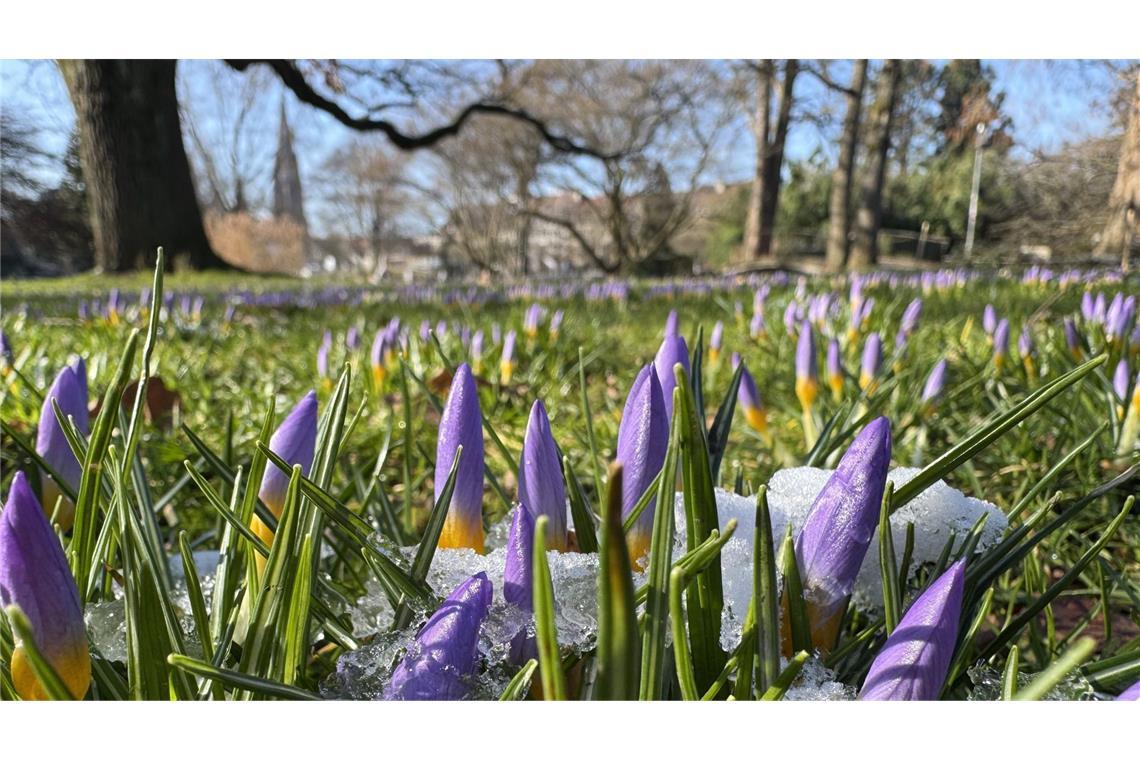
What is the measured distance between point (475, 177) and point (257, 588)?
11.9 m

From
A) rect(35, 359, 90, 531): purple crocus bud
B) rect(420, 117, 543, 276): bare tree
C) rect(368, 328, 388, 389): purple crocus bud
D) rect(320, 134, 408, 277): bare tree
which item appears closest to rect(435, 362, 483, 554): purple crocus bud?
rect(35, 359, 90, 531): purple crocus bud

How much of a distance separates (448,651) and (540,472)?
111 millimetres


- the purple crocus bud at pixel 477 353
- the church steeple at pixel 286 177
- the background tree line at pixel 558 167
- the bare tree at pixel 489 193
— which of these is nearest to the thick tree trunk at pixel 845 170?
the background tree line at pixel 558 167

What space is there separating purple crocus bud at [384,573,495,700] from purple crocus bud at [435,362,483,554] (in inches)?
3.6

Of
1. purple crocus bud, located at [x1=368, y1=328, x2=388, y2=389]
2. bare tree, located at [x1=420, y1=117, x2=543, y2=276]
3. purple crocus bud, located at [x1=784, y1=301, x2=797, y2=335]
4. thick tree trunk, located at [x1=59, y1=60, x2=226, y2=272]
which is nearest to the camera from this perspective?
purple crocus bud, located at [x1=368, y1=328, x2=388, y2=389]

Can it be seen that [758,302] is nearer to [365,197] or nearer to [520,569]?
[520,569]

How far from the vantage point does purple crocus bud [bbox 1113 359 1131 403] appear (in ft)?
3.60

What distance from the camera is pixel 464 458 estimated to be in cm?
41

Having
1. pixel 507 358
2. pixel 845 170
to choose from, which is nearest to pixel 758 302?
pixel 507 358

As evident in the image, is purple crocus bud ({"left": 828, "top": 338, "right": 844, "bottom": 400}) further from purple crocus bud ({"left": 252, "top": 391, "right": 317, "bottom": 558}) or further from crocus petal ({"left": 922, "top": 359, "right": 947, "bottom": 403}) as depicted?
purple crocus bud ({"left": 252, "top": 391, "right": 317, "bottom": 558})

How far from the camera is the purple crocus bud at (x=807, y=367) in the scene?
1.12m

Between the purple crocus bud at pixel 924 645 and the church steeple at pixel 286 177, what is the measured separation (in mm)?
4153
